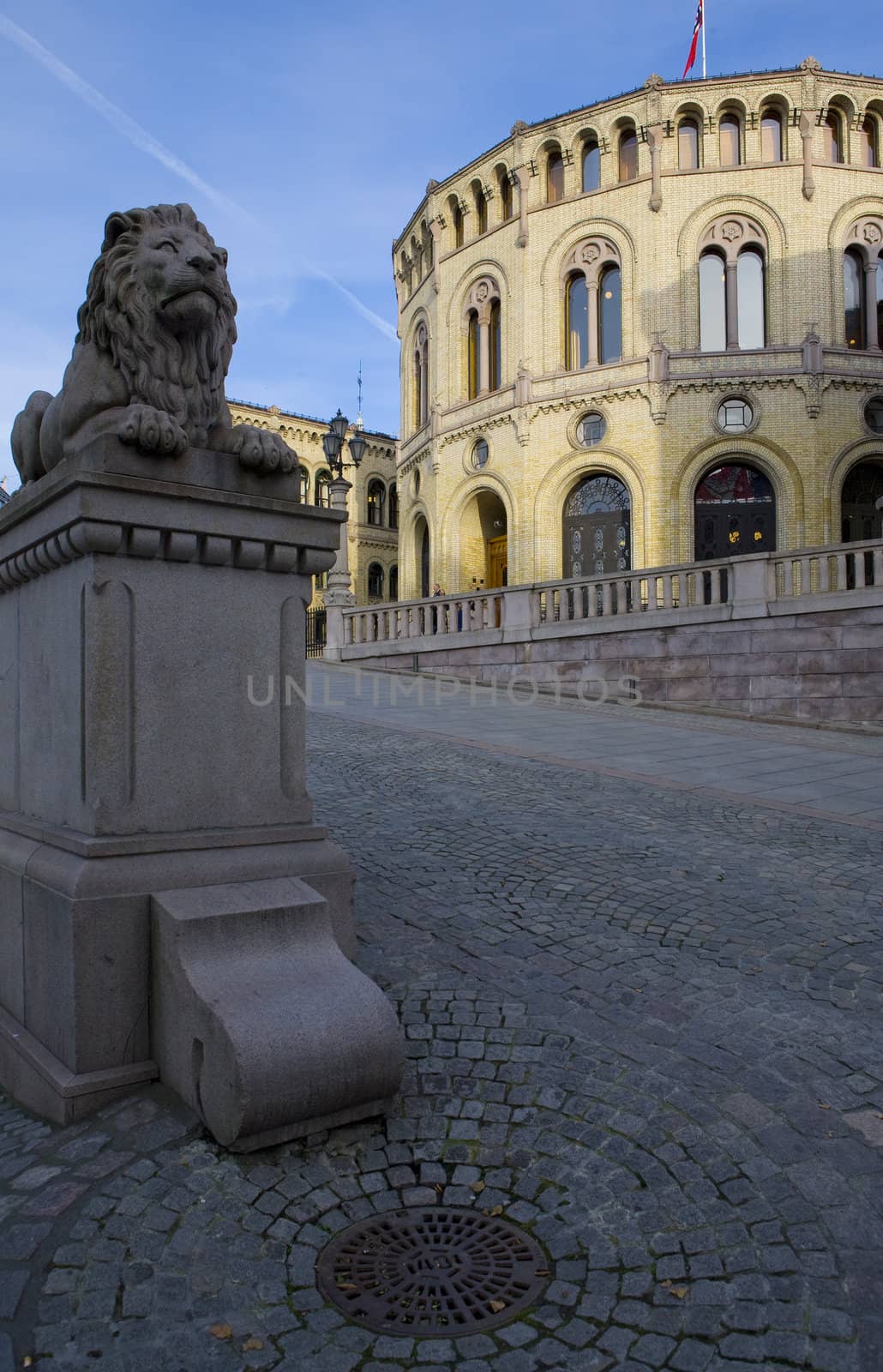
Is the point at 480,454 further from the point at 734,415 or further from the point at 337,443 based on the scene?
the point at 337,443

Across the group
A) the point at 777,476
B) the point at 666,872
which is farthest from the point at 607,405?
the point at 666,872

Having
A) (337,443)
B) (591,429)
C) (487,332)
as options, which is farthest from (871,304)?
(337,443)

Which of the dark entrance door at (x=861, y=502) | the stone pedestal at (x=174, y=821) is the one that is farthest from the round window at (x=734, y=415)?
the stone pedestal at (x=174, y=821)

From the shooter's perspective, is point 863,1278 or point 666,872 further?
point 666,872

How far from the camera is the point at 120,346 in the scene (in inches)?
135

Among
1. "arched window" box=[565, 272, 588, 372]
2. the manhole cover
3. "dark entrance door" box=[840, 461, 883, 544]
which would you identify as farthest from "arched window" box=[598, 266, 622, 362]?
the manhole cover

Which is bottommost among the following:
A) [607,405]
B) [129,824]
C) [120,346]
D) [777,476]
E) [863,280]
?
[129,824]

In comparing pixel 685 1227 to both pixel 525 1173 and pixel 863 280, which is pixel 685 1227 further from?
pixel 863 280

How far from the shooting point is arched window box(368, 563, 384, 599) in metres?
50.4

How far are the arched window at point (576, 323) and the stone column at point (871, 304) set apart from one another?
8206 millimetres

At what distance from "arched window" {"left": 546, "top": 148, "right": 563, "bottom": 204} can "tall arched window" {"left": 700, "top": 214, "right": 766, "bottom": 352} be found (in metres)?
5.03

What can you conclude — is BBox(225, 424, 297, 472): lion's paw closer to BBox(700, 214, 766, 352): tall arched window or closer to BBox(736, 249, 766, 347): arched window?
BBox(700, 214, 766, 352): tall arched window

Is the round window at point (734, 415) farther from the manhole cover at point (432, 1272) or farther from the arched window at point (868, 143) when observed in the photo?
the manhole cover at point (432, 1272)

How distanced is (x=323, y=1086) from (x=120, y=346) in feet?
8.71
